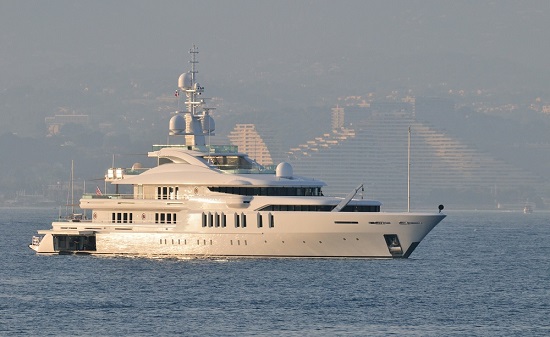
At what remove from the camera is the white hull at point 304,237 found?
89.1m

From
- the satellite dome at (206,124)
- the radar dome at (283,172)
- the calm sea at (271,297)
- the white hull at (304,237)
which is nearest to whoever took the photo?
the calm sea at (271,297)

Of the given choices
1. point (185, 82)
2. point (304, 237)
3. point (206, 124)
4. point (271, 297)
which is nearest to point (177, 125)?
point (206, 124)

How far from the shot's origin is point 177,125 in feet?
333

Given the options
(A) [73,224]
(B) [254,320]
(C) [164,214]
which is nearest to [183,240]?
(C) [164,214]

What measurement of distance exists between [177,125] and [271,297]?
29559mm

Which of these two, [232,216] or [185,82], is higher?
[185,82]

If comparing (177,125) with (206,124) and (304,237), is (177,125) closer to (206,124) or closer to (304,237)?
(206,124)

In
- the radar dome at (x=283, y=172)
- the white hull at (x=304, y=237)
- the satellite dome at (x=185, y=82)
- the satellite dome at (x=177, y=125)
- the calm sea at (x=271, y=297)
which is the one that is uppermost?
the satellite dome at (x=185, y=82)

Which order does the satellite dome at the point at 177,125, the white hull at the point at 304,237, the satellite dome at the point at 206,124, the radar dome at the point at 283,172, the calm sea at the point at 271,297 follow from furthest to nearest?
the satellite dome at the point at 206,124
the satellite dome at the point at 177,125
the radar dome at the point at 283,172
the white hull at the point at 304,237
the calm sea at the point at 271,297

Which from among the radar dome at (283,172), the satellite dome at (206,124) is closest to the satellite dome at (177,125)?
the satellite dome at (206,124)

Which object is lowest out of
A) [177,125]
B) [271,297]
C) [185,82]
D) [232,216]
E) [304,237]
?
[271,297]

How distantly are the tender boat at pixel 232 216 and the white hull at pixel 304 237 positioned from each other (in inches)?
2.3

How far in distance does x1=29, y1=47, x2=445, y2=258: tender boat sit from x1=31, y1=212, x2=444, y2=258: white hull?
6 centimetres

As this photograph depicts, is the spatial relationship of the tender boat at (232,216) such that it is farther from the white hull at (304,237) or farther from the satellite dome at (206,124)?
the satellite dome at (206,124)
